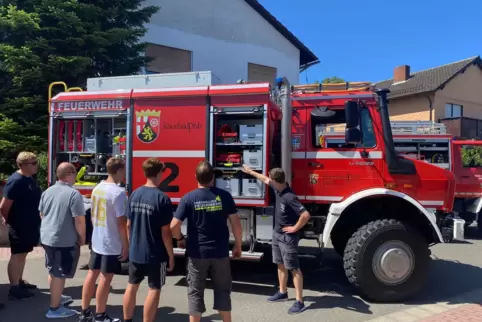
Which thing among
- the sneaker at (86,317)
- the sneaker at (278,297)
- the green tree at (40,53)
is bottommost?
the sneaker at (278,297)

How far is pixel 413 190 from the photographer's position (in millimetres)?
5605

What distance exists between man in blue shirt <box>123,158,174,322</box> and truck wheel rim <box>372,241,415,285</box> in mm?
2788

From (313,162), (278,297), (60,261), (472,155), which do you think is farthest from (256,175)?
(472,155)

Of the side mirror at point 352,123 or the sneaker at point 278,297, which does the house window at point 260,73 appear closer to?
the side mirror at point 352,123

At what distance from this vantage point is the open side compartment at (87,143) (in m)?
6.22

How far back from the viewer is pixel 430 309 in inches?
201

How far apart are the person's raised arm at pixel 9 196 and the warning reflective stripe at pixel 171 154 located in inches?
61.1

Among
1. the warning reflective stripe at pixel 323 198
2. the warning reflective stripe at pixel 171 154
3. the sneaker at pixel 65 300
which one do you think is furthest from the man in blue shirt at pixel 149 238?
the warning reflective stripe at pixel 323 198

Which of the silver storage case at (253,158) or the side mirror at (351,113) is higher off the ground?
the side mirror at (351,113)

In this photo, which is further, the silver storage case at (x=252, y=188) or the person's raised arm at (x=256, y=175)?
the silver storage case at (x=252, y=188)

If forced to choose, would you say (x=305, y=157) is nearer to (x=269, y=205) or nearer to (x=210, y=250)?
(x=269, y=205)

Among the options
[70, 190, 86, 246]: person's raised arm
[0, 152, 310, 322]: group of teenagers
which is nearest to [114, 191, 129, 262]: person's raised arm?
[0, 152, 310, 322]: group of teenagers

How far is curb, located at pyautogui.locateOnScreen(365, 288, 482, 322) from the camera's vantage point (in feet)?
15.7

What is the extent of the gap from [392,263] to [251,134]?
2490mm
